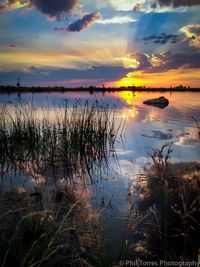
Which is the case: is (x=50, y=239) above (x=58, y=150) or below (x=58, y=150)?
above

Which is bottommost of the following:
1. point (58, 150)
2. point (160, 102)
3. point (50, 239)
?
point (58, 150)

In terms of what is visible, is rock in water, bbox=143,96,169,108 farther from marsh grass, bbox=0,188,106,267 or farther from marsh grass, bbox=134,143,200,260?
marsh grass, bbox=0,188,106,267

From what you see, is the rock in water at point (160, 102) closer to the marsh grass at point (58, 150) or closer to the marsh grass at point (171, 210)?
the marsh grass at point (58, 150)

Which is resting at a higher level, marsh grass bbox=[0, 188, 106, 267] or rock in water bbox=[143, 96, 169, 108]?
rock in water bbox=[143, 96, 169, 108]

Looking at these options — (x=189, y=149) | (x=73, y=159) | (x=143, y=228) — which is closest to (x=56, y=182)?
(x=73, y=159)

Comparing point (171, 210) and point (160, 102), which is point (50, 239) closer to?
point (171, 210)

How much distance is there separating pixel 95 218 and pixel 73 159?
551 cm

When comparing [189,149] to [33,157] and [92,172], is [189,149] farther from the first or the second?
[33,157]

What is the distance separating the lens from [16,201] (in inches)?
248

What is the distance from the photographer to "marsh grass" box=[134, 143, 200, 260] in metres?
2.67

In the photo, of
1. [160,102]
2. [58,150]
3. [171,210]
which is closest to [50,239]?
[171,210]

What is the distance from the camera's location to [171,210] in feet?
18.2

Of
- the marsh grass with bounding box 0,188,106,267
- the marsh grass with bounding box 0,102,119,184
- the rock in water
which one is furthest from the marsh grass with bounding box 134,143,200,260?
the rock in water

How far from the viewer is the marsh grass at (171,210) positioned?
2666 millimetres
